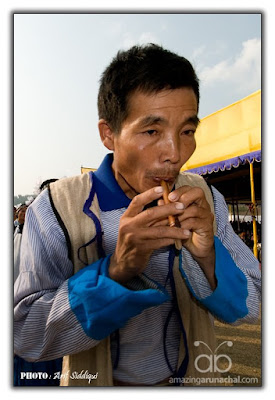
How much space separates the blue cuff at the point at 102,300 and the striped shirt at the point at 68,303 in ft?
0.10

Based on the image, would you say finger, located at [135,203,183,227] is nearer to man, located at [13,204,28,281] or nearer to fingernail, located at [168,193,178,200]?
fingernail, located at [168,193,178,200]

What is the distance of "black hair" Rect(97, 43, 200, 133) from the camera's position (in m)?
1.04

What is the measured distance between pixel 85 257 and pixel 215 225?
19.0 inches

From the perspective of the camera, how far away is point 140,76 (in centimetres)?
105

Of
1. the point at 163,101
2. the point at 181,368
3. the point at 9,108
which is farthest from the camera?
the point at 9,108

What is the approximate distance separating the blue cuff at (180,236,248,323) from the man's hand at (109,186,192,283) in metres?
0.23

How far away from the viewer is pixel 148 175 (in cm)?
107

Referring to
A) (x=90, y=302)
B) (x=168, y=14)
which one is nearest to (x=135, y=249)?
(x=90, y=302)

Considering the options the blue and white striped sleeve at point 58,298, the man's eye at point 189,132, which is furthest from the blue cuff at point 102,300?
the man's eye at point 189,132

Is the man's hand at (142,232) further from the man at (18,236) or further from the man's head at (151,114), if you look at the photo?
the man at (18,236)

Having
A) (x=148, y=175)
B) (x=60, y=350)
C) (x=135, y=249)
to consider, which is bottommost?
(x=60, y=350)

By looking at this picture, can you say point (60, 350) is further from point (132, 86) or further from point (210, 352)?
point (132, 86)

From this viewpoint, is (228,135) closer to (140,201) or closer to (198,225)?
(198,225)

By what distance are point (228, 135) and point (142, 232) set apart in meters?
2.11
